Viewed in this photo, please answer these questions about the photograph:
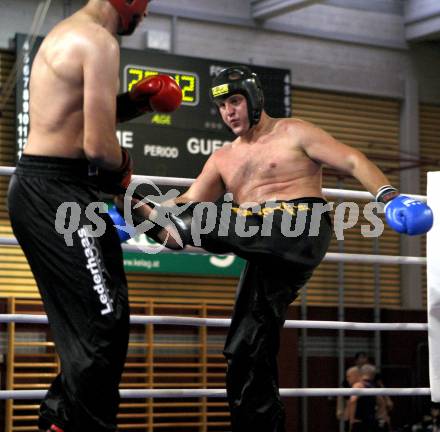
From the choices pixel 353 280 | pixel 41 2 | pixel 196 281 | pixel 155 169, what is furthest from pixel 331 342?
pixel 41 2

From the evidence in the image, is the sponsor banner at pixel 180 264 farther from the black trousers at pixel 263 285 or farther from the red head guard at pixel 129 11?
the red head guard at pixel 129 11

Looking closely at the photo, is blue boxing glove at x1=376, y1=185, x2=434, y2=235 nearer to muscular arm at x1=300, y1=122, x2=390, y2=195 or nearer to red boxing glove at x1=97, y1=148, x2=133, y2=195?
muscular arm at x1=300, y1=122, x2=390, y2=195

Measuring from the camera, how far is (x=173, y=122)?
9391mm

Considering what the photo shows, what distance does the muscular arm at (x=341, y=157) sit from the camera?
347 cm

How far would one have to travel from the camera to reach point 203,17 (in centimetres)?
1112

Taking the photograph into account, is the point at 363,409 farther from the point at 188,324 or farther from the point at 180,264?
the point at 188,324

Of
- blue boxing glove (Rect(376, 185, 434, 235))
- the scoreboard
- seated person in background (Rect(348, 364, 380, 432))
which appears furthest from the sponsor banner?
blue boxing glove (Rect(376, 185, 434, 235))

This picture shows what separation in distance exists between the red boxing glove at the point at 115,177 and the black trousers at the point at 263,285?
70cm

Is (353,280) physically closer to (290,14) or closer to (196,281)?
(196,281)

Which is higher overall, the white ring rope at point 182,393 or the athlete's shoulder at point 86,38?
the athlete's shoulder at point 86,38

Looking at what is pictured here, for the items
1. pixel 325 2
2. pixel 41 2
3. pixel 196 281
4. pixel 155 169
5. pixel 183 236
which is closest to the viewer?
pixel 183 236

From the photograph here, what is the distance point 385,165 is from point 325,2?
2145 mm

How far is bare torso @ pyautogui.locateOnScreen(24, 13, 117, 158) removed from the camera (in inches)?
104

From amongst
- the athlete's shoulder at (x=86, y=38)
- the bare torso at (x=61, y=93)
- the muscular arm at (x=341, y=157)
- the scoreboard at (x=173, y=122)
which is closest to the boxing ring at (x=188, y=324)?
the muscular arm at (x=341, y=157)
